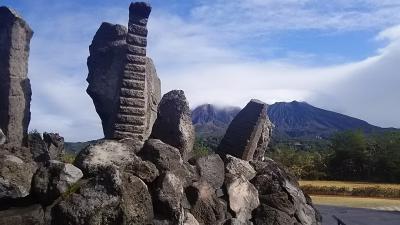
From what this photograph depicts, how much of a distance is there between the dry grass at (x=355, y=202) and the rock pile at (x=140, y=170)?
15.2 metres

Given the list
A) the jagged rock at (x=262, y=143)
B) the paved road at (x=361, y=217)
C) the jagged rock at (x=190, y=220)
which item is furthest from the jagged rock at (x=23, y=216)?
the paved road at (x=361, y=217)

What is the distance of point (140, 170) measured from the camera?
6414mm

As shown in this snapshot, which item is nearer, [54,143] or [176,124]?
[176,124]

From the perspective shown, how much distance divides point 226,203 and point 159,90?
140 inches

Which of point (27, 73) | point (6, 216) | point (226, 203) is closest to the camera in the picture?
point (6, 216)

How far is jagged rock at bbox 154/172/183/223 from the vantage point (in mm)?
6113

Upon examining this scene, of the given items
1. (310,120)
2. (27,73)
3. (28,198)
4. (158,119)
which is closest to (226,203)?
(158,119)

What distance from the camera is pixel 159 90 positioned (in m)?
10.1

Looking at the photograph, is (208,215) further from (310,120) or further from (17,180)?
(310,120)

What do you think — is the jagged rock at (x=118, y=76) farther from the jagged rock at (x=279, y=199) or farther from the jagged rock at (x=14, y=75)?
the jagged rock at (x=279, y=199)

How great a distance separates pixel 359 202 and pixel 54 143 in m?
17.2

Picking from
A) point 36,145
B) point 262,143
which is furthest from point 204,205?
point 36,145

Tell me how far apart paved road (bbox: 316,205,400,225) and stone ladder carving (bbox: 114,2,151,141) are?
8.25m

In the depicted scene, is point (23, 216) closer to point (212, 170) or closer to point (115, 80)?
point (212, 170)
